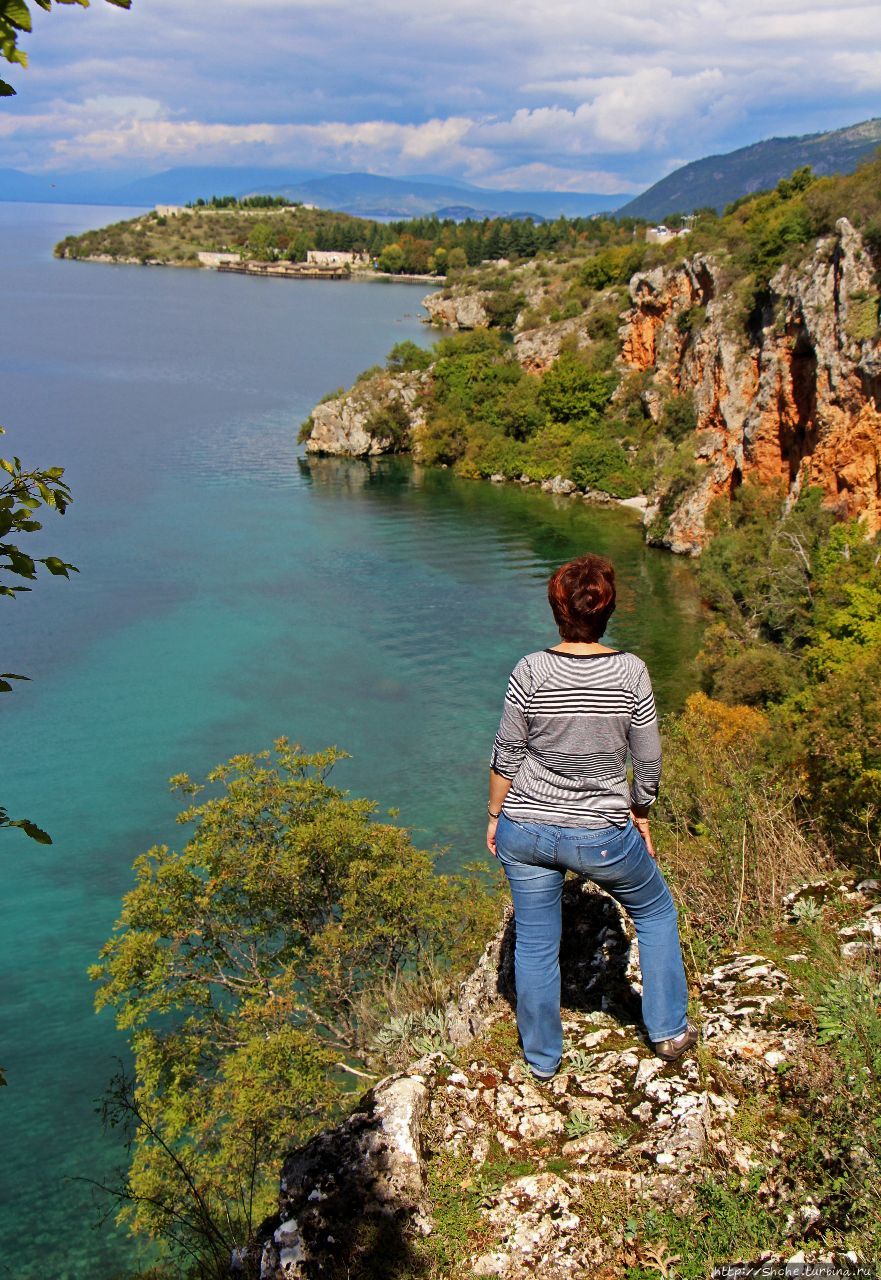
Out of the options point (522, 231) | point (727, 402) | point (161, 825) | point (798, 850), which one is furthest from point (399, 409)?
point (522, 231)

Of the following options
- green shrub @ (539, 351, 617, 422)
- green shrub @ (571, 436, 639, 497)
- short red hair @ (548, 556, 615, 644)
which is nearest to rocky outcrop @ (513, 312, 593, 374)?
green shrub @ (539, 351, 617, 422)

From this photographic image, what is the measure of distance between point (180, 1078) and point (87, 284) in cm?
14513

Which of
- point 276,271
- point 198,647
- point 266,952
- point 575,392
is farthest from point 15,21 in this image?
point 276,271

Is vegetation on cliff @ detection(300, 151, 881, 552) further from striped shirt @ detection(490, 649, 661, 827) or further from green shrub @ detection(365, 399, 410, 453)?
striped shirt @ detection(490, 649, 661, 827)

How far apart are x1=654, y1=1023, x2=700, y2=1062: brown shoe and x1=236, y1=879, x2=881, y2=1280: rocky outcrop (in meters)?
0.05

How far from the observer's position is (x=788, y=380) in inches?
1574

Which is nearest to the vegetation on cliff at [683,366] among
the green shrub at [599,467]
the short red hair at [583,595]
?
the green shrub at [599,467]

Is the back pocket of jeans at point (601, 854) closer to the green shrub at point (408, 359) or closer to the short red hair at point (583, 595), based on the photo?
the short red hair at point (583, 595)

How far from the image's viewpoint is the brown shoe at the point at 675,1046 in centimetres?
456

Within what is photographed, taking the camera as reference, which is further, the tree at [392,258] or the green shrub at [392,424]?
the tree at [392,258]

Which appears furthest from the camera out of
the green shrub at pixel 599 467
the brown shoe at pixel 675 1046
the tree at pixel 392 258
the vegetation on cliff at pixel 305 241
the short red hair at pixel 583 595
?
the tree at pixel 392 258

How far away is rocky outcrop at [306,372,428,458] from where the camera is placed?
60000 mm

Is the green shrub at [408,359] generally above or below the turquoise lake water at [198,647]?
above

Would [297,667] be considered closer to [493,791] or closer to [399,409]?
[493,791]
